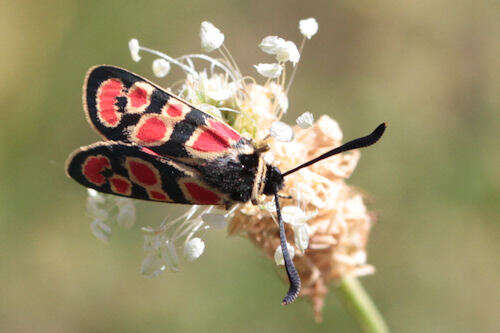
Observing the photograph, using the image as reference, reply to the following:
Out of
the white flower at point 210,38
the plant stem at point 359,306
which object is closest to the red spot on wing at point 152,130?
the white flower at point 210,38

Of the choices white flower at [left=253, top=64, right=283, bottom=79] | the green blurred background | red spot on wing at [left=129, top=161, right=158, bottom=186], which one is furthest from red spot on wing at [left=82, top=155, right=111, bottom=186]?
the green blurred background

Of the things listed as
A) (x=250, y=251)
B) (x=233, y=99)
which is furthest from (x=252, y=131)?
(x=250, y=251)

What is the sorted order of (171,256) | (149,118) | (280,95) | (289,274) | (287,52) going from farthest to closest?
(280,95), (171,256), (287,52), (149,118), (289,274)

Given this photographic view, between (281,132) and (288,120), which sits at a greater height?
(288,120)

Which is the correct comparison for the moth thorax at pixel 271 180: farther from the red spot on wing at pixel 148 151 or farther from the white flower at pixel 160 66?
the white flower at pixel 160 66

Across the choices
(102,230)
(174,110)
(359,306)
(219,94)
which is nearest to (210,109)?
(219,94)

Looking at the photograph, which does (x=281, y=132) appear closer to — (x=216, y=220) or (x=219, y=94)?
(x=219, y=94)

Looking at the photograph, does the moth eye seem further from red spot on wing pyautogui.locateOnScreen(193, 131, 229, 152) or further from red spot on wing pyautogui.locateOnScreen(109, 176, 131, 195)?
red spot on wing pyautogui.locateOnScreen(109, 176, 131, 195)
